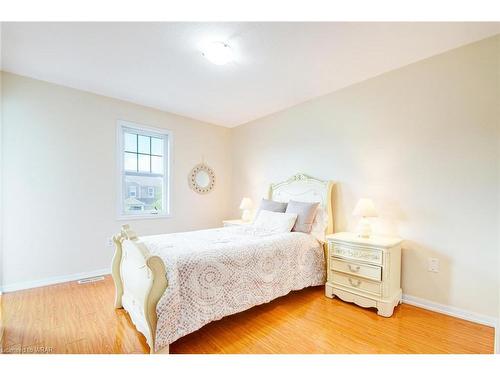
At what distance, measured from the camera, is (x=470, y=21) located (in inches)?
73.0

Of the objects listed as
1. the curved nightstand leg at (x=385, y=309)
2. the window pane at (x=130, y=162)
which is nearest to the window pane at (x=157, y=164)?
the window pane at (x=130, y=162)

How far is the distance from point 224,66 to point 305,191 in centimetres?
184

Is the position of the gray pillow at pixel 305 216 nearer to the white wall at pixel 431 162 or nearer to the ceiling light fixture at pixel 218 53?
the white wall at pixel 431 162

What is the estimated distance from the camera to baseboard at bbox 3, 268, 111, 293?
2.68 m

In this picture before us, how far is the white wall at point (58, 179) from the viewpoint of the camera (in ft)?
8.87

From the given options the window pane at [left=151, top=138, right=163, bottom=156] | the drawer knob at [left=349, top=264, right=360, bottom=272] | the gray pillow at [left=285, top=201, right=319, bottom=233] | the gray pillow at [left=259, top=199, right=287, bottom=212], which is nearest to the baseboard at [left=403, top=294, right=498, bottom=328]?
the drawer knob at [left=349, top=264, right=360, bottom=272]

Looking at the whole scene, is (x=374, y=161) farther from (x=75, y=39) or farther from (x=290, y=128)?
(x=75, y=39)

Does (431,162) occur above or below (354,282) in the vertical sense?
above

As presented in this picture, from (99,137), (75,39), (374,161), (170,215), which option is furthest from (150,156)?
(374,161)

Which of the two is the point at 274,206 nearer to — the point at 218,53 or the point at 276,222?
the point at 276,222

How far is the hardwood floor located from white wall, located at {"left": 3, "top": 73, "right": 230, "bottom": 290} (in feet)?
1.71

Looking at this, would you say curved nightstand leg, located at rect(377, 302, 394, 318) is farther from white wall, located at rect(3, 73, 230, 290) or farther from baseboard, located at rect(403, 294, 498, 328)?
white wall, located at rect(3, 73, 230, 290)

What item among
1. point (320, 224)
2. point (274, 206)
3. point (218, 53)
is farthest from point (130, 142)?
point (320, 224)

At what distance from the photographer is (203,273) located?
6.07ft
